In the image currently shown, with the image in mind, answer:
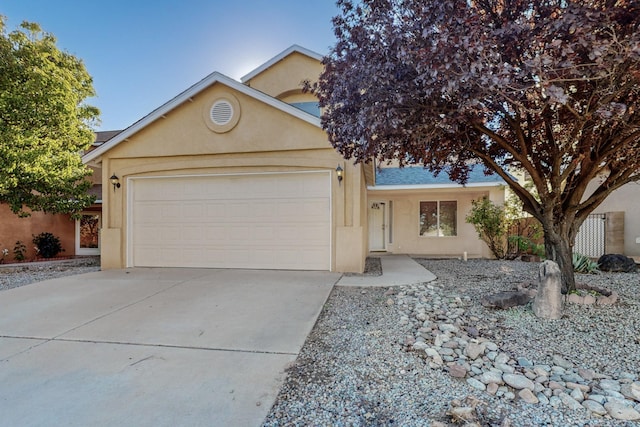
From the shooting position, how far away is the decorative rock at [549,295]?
4.25 metres

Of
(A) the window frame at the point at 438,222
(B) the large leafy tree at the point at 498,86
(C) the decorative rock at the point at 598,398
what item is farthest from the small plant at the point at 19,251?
(C) the decorative rock at the point at 598,398

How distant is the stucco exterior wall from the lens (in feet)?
38.8

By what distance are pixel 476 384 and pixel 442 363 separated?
0.41 m

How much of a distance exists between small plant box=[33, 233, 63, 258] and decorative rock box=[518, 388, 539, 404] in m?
15.9

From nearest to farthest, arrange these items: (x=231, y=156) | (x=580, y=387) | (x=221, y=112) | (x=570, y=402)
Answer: (x=570, y=402)
(x=580, y=387)
(x=221, y=112)
(x=231, y=156)

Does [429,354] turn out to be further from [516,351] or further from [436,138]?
[436,138]

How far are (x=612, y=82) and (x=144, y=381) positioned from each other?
215 inches

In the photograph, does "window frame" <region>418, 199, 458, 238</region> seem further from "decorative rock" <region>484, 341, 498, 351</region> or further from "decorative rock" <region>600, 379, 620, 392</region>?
"decorative rock" <region>600, 379, 620, 392</region>

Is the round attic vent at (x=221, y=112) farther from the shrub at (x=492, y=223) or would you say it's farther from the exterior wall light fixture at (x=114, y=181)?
the shrub at (x=492, y=223)

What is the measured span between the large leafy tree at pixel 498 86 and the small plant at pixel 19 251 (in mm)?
13371

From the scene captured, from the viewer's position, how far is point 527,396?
264 cm

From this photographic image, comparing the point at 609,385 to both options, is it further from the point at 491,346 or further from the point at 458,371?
the point at 458,371

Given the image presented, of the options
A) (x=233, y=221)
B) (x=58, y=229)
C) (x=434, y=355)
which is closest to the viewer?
(x=434, y=355)

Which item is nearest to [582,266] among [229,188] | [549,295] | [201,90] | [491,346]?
[549,295]
